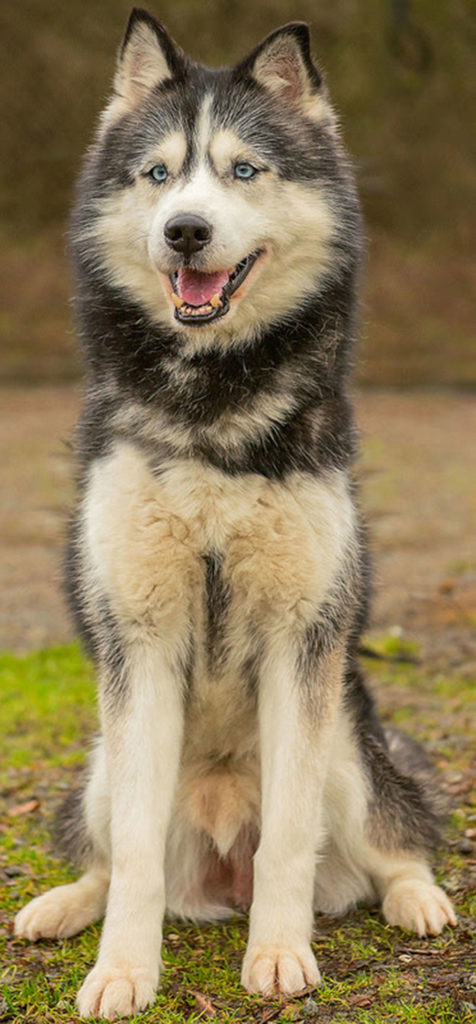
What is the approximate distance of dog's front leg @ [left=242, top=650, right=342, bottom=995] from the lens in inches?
132

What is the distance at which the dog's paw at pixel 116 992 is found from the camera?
319 cm

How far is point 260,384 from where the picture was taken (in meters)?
3.53

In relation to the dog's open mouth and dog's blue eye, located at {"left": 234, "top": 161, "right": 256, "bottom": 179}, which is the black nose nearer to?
the dog's open mouth

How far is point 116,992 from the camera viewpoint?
3203 mm

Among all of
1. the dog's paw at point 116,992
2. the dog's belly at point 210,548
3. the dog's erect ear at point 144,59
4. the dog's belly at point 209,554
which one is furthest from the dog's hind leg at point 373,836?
the dog's erect ear at point 144,59

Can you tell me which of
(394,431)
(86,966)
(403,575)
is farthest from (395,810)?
(394,431)

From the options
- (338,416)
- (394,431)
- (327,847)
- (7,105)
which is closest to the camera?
(338,416)

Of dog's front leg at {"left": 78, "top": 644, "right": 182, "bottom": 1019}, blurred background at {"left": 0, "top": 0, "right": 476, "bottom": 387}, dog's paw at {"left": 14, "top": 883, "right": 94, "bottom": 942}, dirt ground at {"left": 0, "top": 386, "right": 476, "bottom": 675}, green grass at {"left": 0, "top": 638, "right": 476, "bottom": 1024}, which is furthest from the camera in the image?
blurred background at {"left": 0, "top": 0, "right": 476, "bottom": 387}

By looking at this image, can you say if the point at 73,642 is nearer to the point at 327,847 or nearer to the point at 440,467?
the point at 327,847

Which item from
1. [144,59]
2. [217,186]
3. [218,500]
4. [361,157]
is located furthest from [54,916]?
[361,157]

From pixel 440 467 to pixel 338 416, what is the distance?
31.2ft

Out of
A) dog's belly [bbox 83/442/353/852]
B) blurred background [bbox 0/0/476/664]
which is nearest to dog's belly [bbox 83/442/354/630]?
dog's belly [bbox 83/442/353/852]

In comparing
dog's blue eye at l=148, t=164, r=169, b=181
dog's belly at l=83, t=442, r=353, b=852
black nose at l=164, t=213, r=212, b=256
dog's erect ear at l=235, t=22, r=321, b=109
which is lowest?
dog's belly at l=83, t=442, r=353, b=852

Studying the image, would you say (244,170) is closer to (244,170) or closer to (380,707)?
(244,170)
